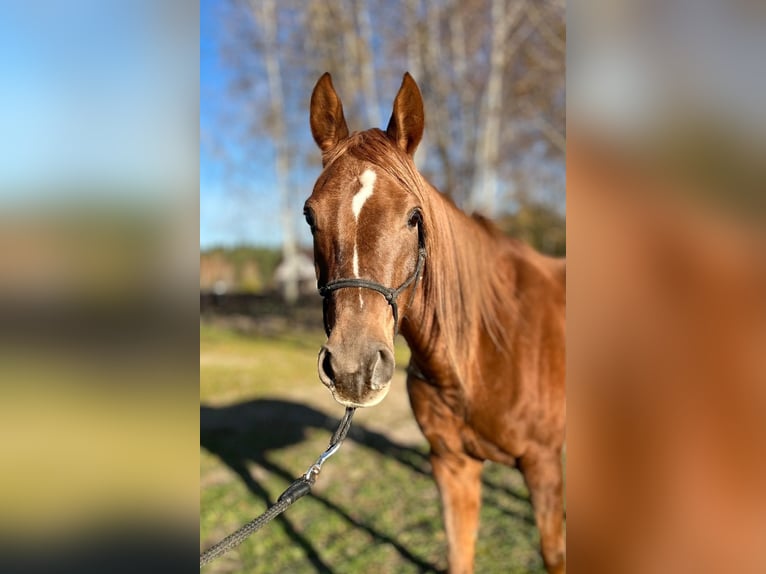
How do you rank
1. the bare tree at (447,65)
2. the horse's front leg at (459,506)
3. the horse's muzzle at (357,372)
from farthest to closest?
1. the bare tree at (447,65)
2. the horse's front leg at (459,506)
3. the horse's muzzle at (357,372)

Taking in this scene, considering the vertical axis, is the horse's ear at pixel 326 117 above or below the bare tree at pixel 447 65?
below

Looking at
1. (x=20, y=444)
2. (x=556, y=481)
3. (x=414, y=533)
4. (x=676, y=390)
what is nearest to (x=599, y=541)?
(x=676, y=390)

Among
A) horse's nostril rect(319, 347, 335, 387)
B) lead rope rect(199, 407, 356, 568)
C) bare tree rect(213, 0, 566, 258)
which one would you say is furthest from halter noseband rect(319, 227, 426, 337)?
bare tree rect(213, 0, 566, 258)

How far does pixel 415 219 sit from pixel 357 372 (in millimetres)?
491

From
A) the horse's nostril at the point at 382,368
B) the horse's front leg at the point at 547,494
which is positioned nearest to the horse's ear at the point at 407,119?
the horse's nostril at the point at 382,368

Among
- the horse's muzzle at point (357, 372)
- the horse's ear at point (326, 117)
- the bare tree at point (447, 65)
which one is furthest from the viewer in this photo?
the bare tree at point (447, 65)

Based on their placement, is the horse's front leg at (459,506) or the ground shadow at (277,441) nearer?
the horse's front leg at (459,506)

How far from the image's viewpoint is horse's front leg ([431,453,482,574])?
2.33m

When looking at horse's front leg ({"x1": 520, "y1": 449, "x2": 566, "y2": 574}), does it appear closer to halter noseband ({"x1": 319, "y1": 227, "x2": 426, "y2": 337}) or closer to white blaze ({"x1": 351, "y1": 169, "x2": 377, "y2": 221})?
halter noseband ({"x1": 319, "y1": 227, "x2": 426, "y2": 337})

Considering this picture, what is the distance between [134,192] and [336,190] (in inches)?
35.4

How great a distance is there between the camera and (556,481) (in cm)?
219

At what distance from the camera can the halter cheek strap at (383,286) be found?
1.34m

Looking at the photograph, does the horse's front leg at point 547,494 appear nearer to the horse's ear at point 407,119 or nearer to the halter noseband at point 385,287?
the halter noseband at point 385,287

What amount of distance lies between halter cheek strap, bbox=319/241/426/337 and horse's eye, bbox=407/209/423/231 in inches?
3.4
